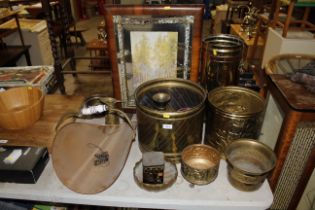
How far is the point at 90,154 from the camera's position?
0.97 meters

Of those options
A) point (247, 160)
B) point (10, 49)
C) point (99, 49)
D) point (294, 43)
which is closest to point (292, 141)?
point (247, 160)

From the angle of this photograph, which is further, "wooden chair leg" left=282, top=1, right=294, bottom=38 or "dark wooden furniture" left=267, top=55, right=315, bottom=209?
"wooden chair leg" left=282, top=1, right=294, bottom=38

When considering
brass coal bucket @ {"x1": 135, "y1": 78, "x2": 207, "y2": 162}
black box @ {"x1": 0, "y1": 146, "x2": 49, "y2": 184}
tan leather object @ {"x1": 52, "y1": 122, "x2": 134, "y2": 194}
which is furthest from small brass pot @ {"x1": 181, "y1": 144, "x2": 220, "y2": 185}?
black box @ {"x1": 0, "y1": 146, "x2": 49, "y2": 184}

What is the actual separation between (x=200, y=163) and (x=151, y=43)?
51 centimetres

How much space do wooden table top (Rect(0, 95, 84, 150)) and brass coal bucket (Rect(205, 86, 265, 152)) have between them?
56 centimetres

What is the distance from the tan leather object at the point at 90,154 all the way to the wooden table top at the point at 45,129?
0.13 feet

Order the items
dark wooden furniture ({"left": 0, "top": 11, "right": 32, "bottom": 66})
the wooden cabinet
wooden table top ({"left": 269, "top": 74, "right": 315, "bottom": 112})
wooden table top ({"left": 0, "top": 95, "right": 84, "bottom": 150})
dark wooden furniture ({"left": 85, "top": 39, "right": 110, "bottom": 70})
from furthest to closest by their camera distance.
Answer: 1. the wooden cabinet
2. dark wooden furniture ({"left": 85, "top": 39, "right": 110, "bottom": 70})
3. dark wooden furniture ({"left": 0, "top": 11, "right": 32, "bottom": 66})
4. wooden table top ({"left": 0, "top": 95, "right": 84, "bottom": 150})
5. wooden table top ({"left": 269, "top": 74, "right": 315, "bottom": 112})

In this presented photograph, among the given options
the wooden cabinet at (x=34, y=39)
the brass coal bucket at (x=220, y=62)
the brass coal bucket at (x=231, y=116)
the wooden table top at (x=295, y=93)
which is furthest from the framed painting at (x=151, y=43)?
the wooden cabinet at (x=34, y=39)

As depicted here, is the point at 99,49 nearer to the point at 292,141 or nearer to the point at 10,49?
the point at 10,49

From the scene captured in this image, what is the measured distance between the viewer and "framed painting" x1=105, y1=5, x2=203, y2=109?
3.36 ft

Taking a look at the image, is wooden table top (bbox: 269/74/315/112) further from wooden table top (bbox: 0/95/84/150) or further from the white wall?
the white wall

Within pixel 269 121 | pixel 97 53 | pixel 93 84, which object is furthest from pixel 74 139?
pixel 97 53

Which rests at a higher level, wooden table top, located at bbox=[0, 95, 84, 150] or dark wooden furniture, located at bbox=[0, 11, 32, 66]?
wooden table top, located at bbox=[0, 95, 84, 150]

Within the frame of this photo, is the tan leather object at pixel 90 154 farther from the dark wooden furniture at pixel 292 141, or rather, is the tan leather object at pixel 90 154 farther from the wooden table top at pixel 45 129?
the dark wooden furniture at pixel 292 141
